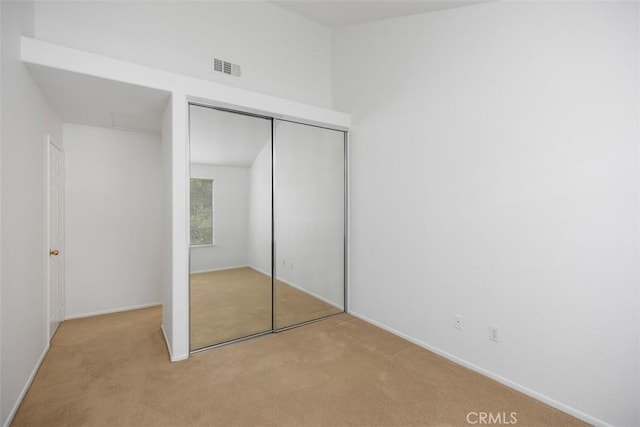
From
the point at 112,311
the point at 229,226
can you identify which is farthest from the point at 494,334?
the point at 112,311

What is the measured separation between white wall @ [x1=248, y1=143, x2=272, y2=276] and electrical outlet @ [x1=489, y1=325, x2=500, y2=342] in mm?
2072

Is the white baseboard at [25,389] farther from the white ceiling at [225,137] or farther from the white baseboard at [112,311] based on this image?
the white ceiling at [225,137]

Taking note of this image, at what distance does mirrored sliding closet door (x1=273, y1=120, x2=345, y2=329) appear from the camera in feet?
10.6

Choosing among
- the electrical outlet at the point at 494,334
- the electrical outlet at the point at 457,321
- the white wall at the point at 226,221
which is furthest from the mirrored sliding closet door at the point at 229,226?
the electrical outlet at the point at 494,334

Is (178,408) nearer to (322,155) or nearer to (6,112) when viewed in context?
(6,112)

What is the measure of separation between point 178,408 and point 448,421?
1.74 m

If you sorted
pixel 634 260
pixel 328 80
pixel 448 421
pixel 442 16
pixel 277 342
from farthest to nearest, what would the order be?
pixel 328 80 < pixel 277 342 < pixel 442 16 < pixel 448 421 < pixel 634 260

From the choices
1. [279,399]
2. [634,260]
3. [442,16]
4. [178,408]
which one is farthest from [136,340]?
[442,16]

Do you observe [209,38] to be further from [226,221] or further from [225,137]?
[226,221]

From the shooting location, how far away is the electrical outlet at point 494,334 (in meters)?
2.30

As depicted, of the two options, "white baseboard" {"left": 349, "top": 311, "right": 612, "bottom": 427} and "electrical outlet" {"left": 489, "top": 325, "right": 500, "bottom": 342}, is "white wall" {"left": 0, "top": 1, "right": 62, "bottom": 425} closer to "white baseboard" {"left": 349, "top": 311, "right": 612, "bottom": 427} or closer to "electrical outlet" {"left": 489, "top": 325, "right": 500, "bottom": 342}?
"white baseboard" {"left": 349, "top": 311, "right": 612, "bottom": 427}

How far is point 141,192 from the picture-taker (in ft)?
12.7

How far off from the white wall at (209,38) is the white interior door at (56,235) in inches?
43.9

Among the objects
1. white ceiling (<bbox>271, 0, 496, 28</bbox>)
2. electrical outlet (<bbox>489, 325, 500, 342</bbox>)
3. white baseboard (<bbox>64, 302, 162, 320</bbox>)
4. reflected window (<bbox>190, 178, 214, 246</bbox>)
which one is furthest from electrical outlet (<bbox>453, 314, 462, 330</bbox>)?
white baseboard (<bbox>64, 302, 162, 320</bbox>)
